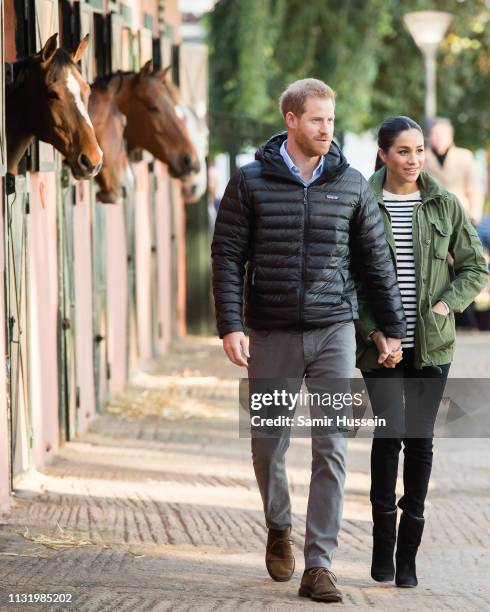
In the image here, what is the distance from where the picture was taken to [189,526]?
759 cm

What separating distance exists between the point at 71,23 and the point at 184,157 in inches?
67.2

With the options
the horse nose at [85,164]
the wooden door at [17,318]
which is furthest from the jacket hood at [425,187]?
the wooden door at [17,318]

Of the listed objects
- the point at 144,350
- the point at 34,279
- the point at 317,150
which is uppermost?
the point at 317,150

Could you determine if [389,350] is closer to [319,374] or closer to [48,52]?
[319,374]

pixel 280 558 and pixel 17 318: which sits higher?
pixel 17 318

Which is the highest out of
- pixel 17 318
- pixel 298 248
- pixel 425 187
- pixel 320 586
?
pixel 425 187

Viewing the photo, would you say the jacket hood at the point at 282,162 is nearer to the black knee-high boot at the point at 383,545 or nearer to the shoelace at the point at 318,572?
the black knee-high boot at the point at 383,545

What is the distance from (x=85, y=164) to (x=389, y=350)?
2342 mm

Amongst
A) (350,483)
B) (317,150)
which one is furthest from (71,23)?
(317,150)

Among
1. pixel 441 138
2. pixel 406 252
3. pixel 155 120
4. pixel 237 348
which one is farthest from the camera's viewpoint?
pixel 441 138

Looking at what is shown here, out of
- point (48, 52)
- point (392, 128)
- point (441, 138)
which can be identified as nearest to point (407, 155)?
point (392, 128)

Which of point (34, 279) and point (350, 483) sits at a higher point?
point (34, 279)

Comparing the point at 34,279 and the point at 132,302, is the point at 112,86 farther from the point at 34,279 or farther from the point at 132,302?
the point at 132,302

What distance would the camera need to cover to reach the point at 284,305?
608 centimetres
